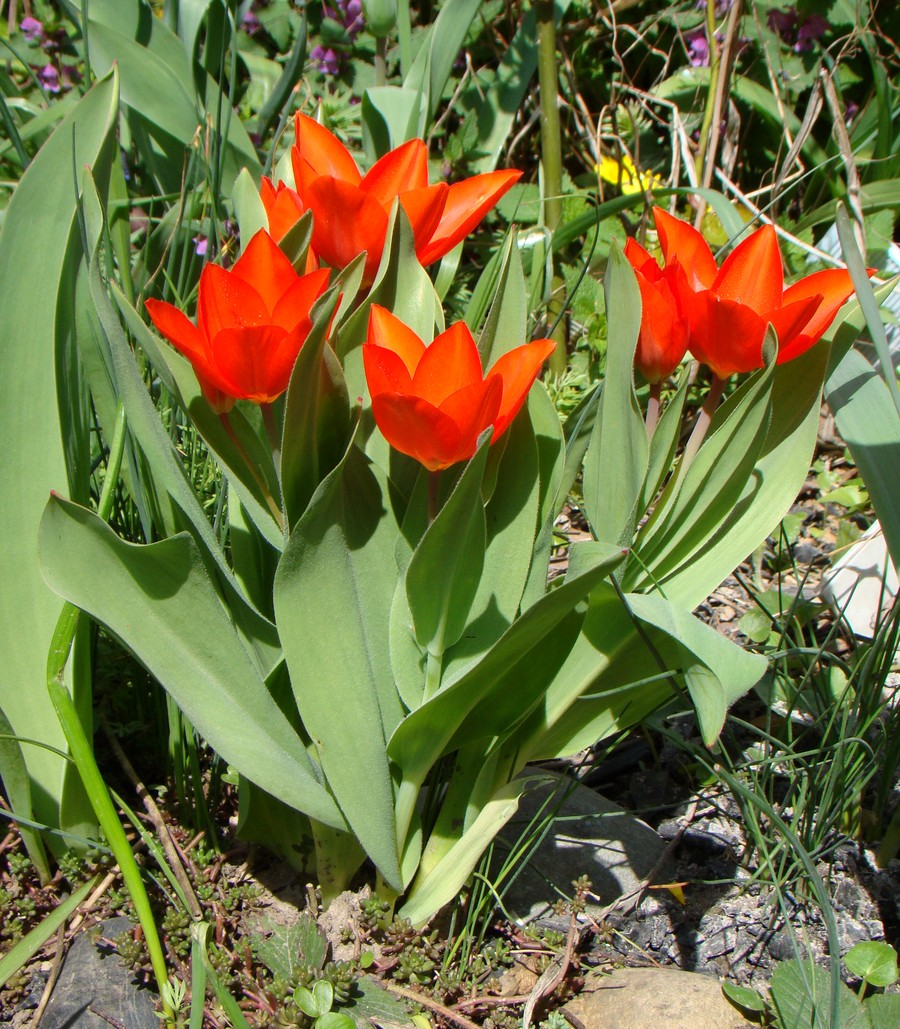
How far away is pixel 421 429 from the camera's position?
0.83 metres

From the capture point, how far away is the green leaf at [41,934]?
3.33 feet

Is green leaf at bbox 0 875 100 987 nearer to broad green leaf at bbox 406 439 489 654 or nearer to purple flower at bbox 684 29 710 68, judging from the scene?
broad green leaf at bbox 406 439 489 654

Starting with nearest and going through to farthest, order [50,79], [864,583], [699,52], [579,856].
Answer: [579,856], [864,583], [50,79], [699,52]

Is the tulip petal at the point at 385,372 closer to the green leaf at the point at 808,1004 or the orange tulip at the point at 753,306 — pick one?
the orange tulip at the point at 753,306

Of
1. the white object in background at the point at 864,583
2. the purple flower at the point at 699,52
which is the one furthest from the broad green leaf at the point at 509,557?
the purple flower at the point at 699,52

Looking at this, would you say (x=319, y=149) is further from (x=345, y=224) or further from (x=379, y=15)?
(x=379, y=15)

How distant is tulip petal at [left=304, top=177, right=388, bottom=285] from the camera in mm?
969

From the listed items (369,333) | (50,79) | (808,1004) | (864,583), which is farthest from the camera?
(50,79)

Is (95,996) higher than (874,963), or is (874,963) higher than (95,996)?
(874,963)

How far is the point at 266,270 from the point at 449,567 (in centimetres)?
34

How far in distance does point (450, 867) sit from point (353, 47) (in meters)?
2.50

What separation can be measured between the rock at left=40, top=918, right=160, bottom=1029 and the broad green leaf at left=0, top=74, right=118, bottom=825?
260 millimetres

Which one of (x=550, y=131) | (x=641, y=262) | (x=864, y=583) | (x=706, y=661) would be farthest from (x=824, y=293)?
(x=550, y=131)

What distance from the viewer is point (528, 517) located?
1.00 meters
